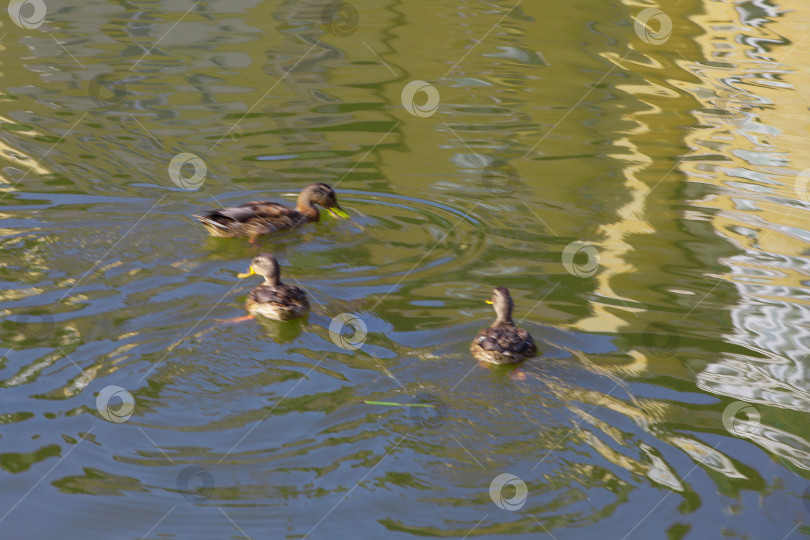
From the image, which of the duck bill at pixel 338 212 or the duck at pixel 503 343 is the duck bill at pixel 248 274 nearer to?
the duck bill at pixel 338 212

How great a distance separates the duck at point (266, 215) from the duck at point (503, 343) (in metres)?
2.76

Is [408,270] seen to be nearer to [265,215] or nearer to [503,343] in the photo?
[265,215]

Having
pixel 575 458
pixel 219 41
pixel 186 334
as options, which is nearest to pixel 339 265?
pixel 186 334

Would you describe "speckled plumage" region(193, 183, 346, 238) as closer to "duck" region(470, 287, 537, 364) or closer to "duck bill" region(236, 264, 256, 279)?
"duck bill" region(236, 264, 256, 279)

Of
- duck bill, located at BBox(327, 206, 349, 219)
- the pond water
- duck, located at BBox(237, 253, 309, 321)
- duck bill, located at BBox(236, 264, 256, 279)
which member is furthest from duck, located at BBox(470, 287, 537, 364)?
duck bill, located at BBox(327, 206, 349, 219)

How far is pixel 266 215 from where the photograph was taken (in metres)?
9.17

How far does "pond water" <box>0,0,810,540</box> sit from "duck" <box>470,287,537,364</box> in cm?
12

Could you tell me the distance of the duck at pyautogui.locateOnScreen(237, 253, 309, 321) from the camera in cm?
741

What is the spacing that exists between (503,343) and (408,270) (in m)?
1.86

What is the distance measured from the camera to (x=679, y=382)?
695 centimetres

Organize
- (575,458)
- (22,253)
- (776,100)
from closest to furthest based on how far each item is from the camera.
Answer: (575,458) → (22,253) → (776,100)

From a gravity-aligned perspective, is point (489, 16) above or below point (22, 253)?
below

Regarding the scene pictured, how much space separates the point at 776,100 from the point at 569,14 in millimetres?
4168

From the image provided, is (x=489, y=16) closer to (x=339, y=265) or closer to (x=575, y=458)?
(x=339, y=265)
